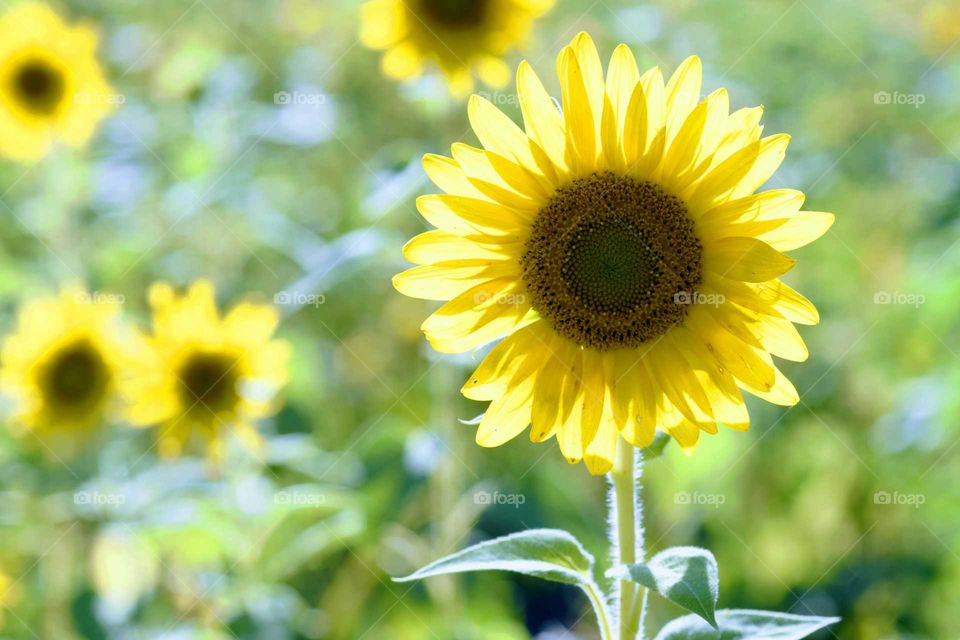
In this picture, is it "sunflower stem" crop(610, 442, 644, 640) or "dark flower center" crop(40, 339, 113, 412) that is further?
"dark flower center" crop(40, 339, 113, 412)

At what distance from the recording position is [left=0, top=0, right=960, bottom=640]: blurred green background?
3.05 metres

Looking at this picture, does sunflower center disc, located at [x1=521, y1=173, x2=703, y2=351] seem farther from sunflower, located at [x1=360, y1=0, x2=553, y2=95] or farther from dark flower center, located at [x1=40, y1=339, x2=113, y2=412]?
dark flower center, located at [x1=40, y1=339, x2=113, y2=412]

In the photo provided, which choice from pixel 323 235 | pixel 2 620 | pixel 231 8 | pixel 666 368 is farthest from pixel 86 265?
pixel 666 368

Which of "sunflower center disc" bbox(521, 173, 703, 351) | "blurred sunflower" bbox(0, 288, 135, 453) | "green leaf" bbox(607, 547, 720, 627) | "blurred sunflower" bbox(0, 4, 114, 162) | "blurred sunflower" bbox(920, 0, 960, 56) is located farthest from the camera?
"blurred sunflower" bbox(920, 0, 960, 56)

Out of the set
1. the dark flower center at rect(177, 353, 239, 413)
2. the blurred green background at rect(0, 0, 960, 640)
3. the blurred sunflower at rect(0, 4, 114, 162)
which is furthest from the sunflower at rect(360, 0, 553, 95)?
the blurred sunflower at rect(0, 4, 114, 162)

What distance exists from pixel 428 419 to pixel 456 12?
64.1 inches

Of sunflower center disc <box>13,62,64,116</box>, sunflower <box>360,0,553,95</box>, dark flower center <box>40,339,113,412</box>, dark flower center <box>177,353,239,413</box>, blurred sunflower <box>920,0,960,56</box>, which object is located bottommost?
dark flower center <box>40,339,113,412</box>

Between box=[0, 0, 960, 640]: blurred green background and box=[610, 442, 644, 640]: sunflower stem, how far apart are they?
3.23 ft

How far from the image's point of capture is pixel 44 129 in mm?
4332

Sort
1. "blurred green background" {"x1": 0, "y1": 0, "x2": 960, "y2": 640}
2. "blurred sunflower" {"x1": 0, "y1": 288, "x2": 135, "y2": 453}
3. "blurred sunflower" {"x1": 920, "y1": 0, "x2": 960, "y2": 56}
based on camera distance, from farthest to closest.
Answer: "blurred sunflower" {"x1": 920, "y1": 0, "x2": 960, "y2": 56} → "blurred sunflower" {"x1": 0, "y1": 288, "x2": 135, "y2": 453} → "blurred green background" {"x1": 0, "y1": 0, "x2": 960, "y2": 640}

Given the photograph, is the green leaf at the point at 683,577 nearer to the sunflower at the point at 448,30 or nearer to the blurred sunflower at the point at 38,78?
the sunflower at the point at 448,30

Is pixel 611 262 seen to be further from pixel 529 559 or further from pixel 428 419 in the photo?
pixel 428 419

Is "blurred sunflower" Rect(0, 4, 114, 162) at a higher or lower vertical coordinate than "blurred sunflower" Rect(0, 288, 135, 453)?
higher

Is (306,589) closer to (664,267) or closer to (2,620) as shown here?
(2,620)
